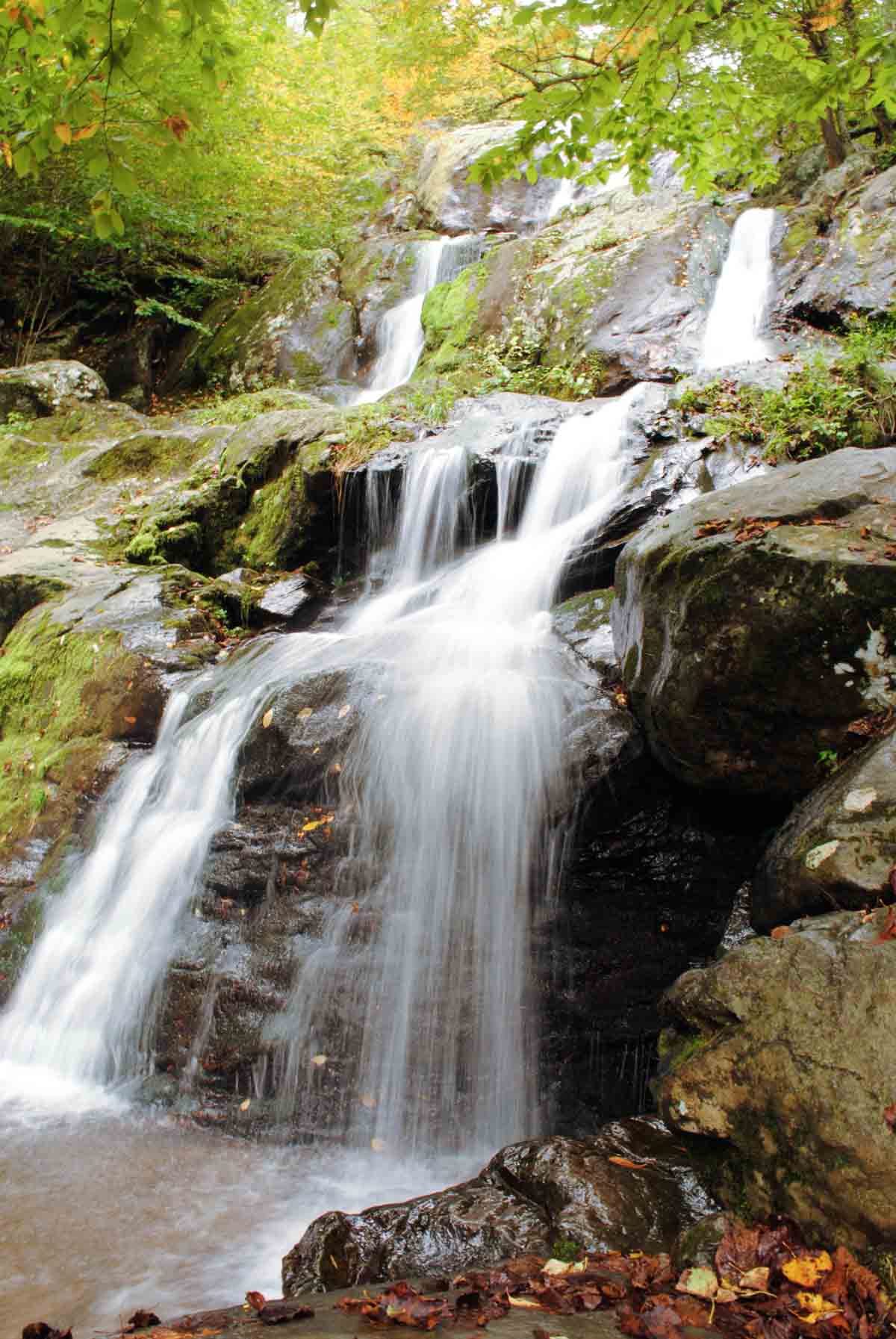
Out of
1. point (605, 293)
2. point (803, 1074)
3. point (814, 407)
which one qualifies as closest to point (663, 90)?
point (814, 407)

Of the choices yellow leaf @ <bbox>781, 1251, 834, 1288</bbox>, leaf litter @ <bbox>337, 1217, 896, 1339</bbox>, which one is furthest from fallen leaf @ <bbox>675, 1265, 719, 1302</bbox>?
yellow leaf @ <bbox>781, 1251, 834, 1288</bbox>

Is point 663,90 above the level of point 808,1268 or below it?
above

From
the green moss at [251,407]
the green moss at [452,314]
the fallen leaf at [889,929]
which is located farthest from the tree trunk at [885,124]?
the fallen leaf at [889,929]

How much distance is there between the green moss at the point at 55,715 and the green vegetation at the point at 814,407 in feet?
17.5

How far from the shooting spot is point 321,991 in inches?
174

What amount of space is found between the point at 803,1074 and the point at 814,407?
5942 millimetres

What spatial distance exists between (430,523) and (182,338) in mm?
11440

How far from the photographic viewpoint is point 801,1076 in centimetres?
245

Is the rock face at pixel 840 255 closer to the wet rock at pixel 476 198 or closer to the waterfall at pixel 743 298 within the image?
the waterfall at pixel 743 298

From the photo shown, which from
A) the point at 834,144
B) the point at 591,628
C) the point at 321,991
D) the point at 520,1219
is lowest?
the point at 520,1219

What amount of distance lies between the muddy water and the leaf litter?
3.56 feet

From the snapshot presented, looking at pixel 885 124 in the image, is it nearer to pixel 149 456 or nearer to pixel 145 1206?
→ pixel 149 456

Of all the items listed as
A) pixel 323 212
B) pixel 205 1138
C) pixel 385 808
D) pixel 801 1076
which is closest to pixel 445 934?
pixel 385 808

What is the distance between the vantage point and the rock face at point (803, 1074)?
2240 mm
